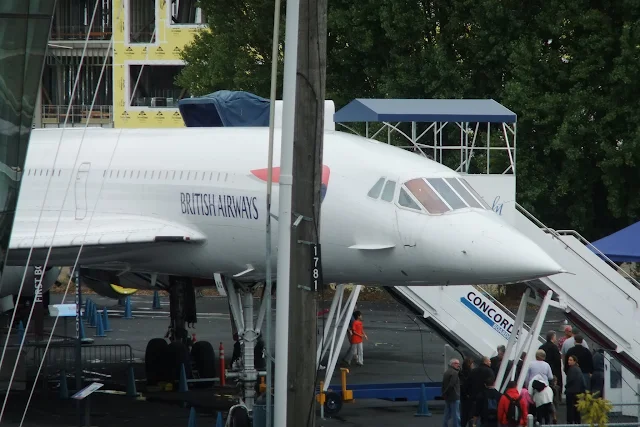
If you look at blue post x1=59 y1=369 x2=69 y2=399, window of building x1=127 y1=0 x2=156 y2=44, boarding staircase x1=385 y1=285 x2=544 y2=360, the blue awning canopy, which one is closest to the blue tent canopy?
boarding staircase x1=385 y1=285 x2=544 y2=360

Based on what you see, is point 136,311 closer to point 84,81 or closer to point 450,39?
point 450,39

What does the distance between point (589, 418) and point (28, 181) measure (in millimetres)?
12098

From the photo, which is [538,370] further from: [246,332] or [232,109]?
[232,109]

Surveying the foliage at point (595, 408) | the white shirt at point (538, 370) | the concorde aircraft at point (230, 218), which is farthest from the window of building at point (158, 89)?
the foliage at point (595, 408)

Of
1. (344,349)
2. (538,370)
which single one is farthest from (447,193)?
(344,349)

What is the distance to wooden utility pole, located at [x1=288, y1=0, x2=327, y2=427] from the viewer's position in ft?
42.8

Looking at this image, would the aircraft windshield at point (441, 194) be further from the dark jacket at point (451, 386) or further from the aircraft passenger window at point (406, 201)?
the dark jacket at point (451, 386)

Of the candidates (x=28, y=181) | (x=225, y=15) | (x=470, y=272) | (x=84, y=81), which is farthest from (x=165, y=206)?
(x=84, y=81)

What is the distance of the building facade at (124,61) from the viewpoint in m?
51.5

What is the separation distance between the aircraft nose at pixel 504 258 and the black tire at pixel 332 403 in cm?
446

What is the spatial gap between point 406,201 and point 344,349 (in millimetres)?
11994

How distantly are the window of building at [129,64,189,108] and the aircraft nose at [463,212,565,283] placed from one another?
125 ft

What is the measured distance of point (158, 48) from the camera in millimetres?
51875

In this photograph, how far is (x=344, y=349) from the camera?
93.1 ft
